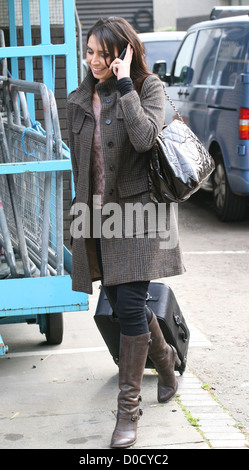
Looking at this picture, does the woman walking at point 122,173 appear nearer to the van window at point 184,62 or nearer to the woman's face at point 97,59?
the woman's face at point 97,59

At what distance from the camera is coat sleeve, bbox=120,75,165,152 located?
3291 mm

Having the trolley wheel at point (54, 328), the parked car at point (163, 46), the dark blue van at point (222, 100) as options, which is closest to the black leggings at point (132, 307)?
the trolley wheel at point (54, 328)

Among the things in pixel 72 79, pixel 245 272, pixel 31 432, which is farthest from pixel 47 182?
pixel 245 272

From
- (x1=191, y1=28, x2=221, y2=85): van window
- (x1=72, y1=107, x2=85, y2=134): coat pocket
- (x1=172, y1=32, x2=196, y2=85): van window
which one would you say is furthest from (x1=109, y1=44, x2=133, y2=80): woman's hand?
(x1=172, y1=32, x2=196, y2=85): van window

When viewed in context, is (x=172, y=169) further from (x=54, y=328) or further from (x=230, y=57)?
(x=230, y=57)

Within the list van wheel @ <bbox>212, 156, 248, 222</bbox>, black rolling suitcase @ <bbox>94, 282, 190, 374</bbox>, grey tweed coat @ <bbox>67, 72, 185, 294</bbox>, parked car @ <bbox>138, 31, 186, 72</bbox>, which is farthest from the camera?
parked car @ <bbox>138, 31, 186, 72</bbox>

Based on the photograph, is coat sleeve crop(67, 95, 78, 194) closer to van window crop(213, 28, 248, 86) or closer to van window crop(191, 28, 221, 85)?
van window crop(213, 28, 248, 86)

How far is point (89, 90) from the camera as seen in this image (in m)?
3.56

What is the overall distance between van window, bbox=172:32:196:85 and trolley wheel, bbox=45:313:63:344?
5605 millimetres

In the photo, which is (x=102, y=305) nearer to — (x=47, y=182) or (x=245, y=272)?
(x=47, y=182)

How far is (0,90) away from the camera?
518 centimetres

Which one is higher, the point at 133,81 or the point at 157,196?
the point at 133,81

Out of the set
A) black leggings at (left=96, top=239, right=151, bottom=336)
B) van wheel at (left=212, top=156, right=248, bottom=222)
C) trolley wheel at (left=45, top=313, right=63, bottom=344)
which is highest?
black leggings at (left=96, top=239, right=151, bottom=336)

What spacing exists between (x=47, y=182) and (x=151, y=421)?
4.09ft
